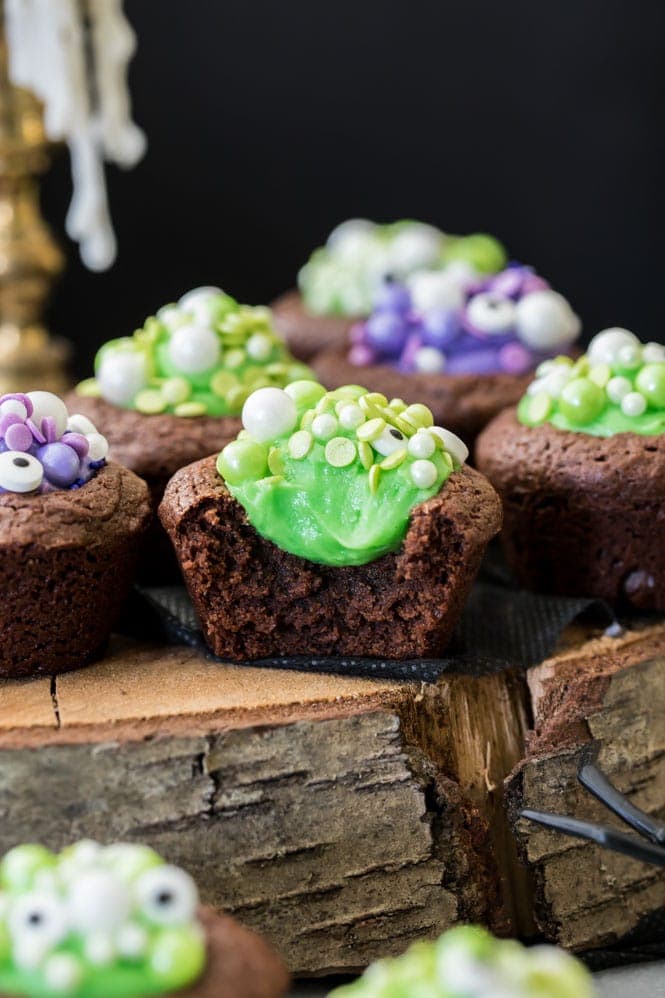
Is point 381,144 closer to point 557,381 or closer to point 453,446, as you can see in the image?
point 557,381

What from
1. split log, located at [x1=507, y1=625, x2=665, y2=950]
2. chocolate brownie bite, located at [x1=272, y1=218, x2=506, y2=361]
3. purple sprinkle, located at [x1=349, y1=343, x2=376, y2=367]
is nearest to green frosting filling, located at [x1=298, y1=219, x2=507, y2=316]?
chocolate brownie bite, located at [x1=272, y1=218, x2=506, y2=361]

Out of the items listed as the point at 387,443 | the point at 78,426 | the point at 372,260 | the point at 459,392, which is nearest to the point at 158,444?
the point at 78,426

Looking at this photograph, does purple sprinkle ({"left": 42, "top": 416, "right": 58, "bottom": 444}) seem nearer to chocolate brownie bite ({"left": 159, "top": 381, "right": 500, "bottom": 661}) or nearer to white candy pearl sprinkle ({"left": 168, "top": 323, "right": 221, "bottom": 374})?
chocolate brownie bite ({"left": 159, "top": 381, "right": 500, "bottom": 661})

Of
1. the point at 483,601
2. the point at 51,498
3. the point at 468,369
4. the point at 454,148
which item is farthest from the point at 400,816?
the point at 454,148

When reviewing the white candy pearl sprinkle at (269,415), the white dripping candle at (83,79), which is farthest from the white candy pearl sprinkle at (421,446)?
the white dripping candle at (83,79)

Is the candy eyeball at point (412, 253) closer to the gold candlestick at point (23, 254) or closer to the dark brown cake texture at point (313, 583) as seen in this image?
the gold candlestick at point (23, 254)
